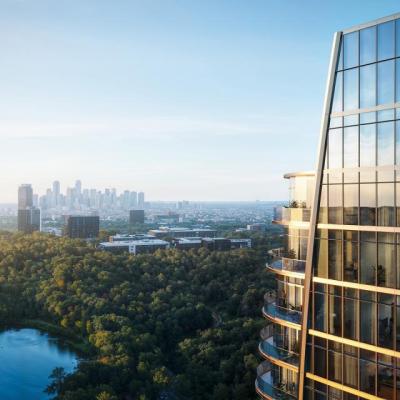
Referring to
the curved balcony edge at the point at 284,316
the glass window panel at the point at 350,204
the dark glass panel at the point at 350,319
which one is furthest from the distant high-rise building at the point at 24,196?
the dark glass panel at the point at 350,319

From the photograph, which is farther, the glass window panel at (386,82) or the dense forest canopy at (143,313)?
the dense forest canopy at (143,313)

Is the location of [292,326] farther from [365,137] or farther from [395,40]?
[395,40]

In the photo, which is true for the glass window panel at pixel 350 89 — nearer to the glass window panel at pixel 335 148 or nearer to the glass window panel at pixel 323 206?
the glass window panel at pixel 335 148

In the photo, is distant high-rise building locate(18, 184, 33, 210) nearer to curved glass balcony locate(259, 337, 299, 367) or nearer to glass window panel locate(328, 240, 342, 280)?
curved glass balcony locate(259, 337, 299, 367)

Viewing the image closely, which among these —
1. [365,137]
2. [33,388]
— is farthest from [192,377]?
[365,137]

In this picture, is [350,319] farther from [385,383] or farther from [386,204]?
[386,204]
